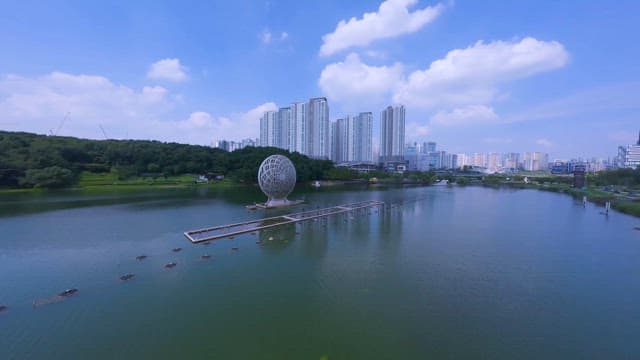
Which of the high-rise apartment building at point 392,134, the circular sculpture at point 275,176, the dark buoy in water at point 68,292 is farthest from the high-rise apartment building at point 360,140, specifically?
the dark buoy in water at point 68,292

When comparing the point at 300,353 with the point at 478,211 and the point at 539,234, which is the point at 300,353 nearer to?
the point at 539,234

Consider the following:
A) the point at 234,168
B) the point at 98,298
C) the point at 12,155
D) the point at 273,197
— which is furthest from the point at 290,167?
the point at 12,155

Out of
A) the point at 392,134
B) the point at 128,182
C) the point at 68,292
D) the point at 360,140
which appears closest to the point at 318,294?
the point at 68,292

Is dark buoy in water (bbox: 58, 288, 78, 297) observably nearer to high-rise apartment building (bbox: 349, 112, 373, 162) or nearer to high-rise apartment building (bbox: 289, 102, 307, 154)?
high-rise apartment building (bbox: 289, 102, 307, 154)

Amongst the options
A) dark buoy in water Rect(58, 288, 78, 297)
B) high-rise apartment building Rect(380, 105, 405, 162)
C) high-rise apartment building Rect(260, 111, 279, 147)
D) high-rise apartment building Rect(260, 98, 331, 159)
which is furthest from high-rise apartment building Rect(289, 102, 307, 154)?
dark buoy in water Rect(58, 288, 78, 297)

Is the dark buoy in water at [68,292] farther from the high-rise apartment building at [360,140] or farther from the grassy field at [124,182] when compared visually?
the high-rise apartment building at [360,140]

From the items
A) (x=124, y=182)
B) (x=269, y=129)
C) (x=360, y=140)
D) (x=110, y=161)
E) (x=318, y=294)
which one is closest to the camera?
(x=318, y=294)

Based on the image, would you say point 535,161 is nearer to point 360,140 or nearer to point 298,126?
point 360,140
